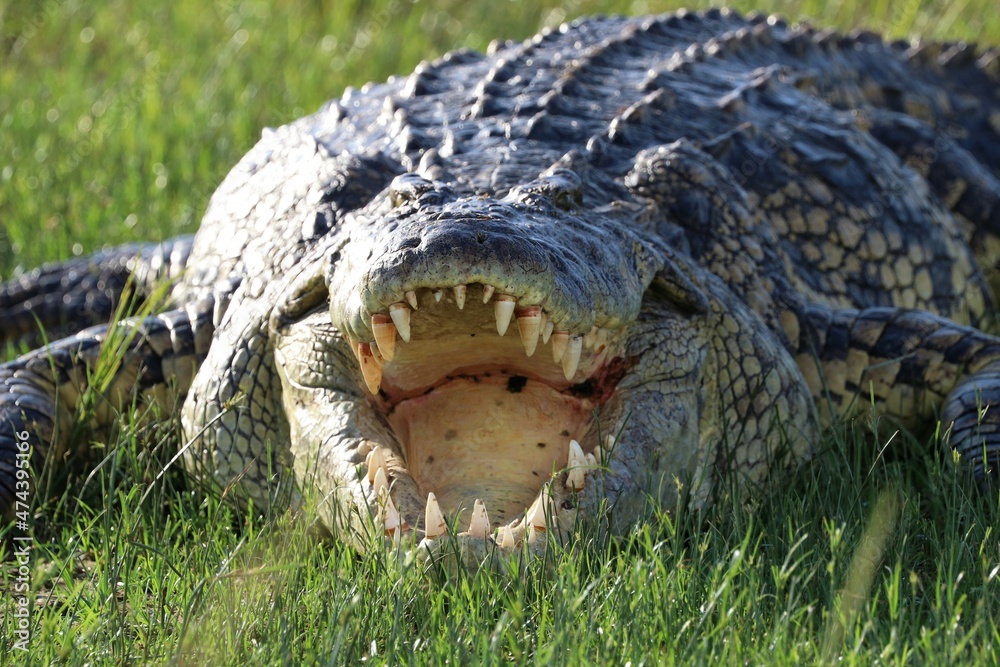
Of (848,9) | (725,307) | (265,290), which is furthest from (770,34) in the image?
(848,9)

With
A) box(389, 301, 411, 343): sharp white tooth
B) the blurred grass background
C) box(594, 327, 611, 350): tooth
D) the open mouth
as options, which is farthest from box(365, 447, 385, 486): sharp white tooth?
the blurred grass background

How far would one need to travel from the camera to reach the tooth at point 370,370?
3030mm

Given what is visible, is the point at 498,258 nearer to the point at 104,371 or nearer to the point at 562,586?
the point at 562,586

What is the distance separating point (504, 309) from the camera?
2.77m

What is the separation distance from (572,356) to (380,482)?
0.52 metres

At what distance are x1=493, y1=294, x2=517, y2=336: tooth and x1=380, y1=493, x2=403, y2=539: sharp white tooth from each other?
1.50 feet

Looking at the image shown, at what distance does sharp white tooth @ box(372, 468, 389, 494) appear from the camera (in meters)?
2.88

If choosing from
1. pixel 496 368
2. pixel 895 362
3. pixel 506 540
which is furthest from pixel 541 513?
pixel 895 362

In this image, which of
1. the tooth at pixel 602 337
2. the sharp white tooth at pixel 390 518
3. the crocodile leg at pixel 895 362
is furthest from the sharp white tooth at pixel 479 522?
the crocodile leg at pixel 895 362

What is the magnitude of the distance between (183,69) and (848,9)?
15.1 feet

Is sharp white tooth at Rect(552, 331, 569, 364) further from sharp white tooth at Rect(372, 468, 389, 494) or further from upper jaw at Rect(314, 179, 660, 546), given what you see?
sharp white tooth at Rect(372, 468, 389, 494)

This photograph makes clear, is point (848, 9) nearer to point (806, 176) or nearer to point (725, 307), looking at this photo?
point (806, 176)

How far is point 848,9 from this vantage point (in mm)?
9086

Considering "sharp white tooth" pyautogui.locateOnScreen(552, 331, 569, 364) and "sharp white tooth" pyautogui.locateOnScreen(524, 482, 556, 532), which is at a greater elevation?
"sharp white tooth" pyautogui.locateOnScreen(552, 331, 569, 364)
